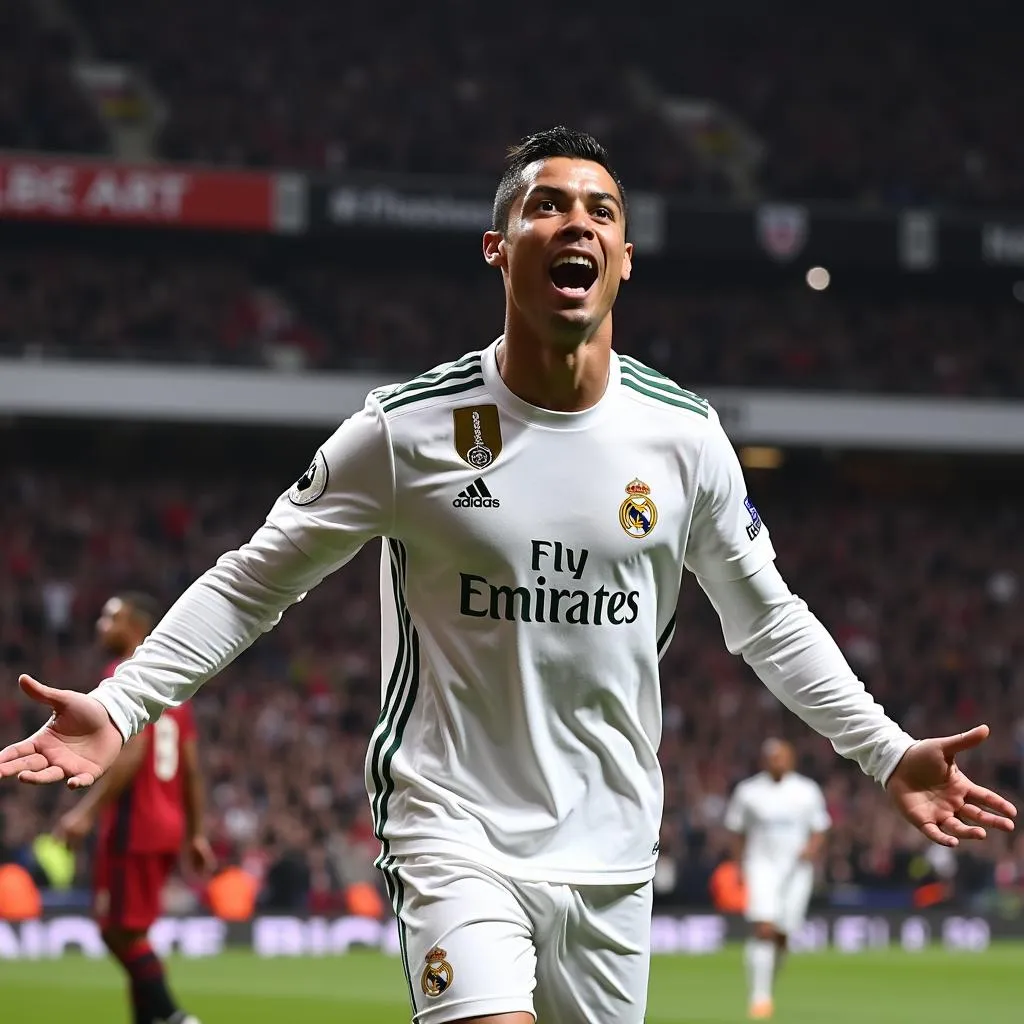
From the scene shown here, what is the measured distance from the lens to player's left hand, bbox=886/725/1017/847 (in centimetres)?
417

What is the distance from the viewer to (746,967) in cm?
1838

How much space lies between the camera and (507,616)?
4.20m

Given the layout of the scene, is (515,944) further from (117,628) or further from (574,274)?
(117,628)

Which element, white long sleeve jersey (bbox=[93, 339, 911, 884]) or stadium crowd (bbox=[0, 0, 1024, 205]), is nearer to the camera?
white long sleeve jersey (bbox=[93, 339, 911, 884])

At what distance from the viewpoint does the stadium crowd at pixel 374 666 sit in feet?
71.3

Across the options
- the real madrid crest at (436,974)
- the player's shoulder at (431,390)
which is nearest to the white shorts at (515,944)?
the real madrid crest at (436,974)

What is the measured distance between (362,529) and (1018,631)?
25.9m

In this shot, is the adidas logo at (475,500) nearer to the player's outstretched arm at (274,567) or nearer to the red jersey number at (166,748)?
the player's outstretched arm at (274,567)

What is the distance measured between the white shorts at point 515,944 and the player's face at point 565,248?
116cm

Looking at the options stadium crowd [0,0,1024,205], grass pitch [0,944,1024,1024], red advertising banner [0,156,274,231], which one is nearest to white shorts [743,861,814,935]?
grass pitch [0,944,1024,1024]

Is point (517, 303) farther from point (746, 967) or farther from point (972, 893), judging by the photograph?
point (972, 893)

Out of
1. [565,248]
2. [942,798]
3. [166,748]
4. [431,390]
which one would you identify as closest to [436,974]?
[942,798]

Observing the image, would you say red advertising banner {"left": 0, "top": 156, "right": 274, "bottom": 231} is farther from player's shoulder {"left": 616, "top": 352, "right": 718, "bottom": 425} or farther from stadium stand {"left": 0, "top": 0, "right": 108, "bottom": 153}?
player's shoulder {"left": 616, "top": 352, "right": 718, "bottom": 425}

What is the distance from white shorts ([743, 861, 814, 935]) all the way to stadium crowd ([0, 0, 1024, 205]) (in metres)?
16.4
